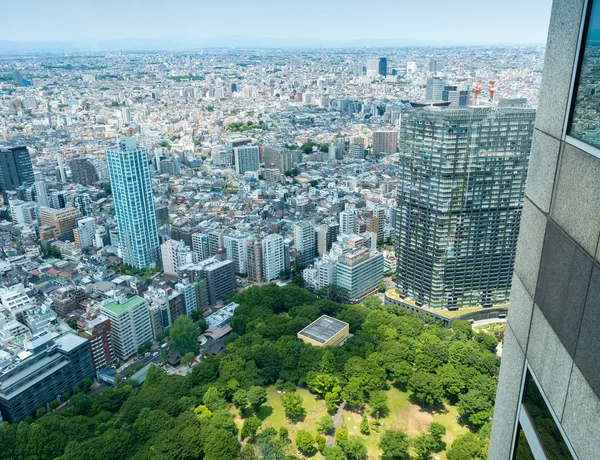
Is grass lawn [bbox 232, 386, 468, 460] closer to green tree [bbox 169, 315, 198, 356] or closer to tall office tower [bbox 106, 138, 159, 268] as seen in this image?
green tree [bbox 169, 315, 198, 356]

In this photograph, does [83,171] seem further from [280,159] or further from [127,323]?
[127,323]

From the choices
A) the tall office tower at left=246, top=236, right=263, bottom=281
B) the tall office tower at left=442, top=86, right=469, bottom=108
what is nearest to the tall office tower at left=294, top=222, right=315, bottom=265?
the tall office tower at left=246, top=236, right=263, bottom=281

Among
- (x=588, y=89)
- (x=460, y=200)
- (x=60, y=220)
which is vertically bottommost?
(x=60, y=220)

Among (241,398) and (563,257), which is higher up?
(563,257)

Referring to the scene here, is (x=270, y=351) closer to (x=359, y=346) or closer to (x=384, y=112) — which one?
(x=359, y=346)

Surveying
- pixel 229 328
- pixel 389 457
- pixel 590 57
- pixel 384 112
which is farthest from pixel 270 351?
pixel 384 112

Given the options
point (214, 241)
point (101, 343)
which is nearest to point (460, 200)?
point (214, 241)
